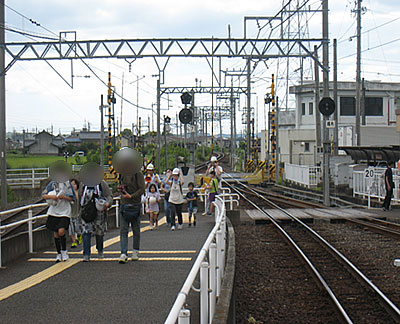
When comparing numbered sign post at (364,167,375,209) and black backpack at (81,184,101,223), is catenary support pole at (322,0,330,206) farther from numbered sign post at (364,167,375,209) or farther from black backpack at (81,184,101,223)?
black backpack at (81,184,101,223)

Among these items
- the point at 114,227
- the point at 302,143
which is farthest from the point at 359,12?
the point at 114,227

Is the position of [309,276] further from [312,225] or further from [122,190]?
[312,225]

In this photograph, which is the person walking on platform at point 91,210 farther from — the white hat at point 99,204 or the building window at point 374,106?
the building window at point 374,106

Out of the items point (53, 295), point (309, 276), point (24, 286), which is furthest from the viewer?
point (309, 276)

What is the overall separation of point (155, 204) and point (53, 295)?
7678 mm

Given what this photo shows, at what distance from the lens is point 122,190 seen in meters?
8.73

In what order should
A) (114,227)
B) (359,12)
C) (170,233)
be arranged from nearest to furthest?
(170,233) < (114,227) < (359,12)

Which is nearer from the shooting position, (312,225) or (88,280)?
(88,280)

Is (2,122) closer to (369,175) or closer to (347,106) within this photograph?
(369,175)

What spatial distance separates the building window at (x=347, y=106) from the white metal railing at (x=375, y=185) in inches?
1088

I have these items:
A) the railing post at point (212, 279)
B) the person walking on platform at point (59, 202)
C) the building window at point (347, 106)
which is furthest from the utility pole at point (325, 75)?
the building window at point (347, 106)

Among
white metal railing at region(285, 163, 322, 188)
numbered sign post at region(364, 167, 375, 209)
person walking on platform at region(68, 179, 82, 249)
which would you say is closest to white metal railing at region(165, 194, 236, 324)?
person walking on platform at region(68, 179, 82, 249)

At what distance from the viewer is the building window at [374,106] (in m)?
50.8

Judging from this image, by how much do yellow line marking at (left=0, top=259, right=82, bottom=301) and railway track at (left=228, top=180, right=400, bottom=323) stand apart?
3.97 metres
